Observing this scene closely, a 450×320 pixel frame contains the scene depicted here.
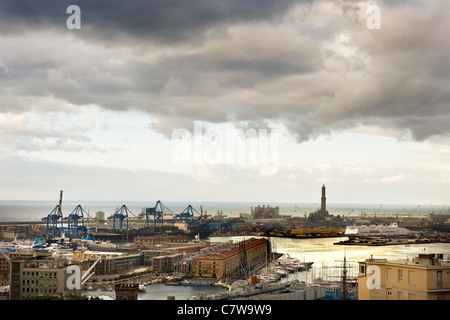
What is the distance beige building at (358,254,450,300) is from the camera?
3.60 meters

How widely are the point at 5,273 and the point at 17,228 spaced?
57.7 ft

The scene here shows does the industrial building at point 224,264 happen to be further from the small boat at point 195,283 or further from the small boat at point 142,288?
the small boat at point 142,288

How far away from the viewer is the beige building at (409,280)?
360 cm

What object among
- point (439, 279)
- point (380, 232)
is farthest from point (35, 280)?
point (380, 232)

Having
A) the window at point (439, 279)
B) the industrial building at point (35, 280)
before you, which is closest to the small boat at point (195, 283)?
the industrial building at point (35, 280)

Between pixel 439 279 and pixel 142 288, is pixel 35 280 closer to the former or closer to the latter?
pixel 142 288

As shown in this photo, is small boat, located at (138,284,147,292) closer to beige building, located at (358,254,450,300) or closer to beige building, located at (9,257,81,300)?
beige building, located at (9,257,81,300)

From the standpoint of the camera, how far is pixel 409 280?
3.68 meters

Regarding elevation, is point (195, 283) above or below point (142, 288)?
below

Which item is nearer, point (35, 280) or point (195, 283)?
point (35, 280)

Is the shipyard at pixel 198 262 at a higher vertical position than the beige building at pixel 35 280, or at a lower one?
lower

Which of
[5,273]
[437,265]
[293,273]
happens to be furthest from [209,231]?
[437,265]
